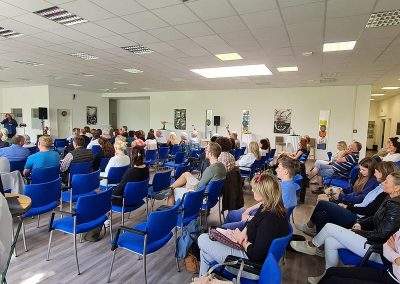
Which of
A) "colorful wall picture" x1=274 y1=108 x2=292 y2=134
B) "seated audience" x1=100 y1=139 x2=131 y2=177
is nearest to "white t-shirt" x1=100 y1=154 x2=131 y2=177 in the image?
"seated audience" x1=100 y1=139 x2=131 y2=177

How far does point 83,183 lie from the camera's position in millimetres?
3992

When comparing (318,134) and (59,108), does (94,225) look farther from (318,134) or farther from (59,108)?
(59,108)

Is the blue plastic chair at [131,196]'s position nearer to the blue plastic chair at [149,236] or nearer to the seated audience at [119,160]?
the blue plastic chair at [149,236]

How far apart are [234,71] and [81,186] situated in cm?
662

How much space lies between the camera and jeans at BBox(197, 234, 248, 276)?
7.71 feet

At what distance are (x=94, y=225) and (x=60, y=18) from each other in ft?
11.6

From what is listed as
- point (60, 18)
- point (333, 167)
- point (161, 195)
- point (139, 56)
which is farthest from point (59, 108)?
point (333, 167)

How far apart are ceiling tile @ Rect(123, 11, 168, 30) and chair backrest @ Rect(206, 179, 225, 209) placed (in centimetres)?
278

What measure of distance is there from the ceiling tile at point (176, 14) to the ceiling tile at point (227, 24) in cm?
35

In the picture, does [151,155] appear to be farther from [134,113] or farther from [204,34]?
[134,113]

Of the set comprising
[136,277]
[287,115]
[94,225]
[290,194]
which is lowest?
[136,277]

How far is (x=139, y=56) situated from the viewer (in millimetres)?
6992

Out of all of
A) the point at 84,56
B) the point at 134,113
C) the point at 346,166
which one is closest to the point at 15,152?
the point at 84,56

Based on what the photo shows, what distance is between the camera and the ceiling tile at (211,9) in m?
3.73
